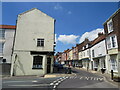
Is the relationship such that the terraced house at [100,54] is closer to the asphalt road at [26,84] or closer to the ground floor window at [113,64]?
the ground floor window at [113,64]

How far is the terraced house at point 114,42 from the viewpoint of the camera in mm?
15508

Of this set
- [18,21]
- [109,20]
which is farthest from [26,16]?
[109,20]

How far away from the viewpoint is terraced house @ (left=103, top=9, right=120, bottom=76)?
15508 millimetres

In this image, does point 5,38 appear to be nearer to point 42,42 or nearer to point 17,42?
point 17,42

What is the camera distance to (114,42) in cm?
1666

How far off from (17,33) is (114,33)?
18411 millimetres

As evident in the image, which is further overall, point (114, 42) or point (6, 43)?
point (6, 43)

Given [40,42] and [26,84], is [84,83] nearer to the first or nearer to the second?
[26,84]

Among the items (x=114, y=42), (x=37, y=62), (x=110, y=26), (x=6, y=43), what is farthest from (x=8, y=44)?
(x=110, y=26)

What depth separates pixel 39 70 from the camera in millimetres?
17469

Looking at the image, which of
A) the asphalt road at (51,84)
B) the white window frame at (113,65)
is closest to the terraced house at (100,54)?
the white window frame at (113,65)

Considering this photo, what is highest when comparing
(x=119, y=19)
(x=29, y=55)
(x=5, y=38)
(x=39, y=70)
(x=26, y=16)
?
(x=26, y=16)

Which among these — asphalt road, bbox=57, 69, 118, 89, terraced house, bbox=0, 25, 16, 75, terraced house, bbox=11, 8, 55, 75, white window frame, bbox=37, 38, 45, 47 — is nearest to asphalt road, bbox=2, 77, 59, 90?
asphalt road, bbox=57, 69, 118, 89

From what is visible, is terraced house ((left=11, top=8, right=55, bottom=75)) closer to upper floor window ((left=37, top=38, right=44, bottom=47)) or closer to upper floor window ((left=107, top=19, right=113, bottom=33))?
upper floor window ((left=37, top=38, right=44, bottom=47))
